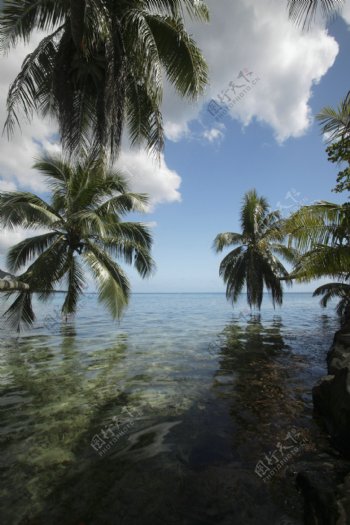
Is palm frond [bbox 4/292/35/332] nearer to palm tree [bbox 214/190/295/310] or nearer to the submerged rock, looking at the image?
the submerged rock

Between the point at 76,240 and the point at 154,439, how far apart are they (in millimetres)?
10215

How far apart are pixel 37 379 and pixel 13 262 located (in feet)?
24.1

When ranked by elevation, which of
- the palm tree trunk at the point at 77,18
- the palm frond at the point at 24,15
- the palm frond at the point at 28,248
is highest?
the palm frond at the point at 24,15

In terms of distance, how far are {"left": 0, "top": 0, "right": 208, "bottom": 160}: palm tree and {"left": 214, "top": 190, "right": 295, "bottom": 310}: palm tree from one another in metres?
14.4

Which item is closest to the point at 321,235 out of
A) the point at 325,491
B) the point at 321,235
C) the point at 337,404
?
the point at 321,235

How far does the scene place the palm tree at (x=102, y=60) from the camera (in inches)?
303

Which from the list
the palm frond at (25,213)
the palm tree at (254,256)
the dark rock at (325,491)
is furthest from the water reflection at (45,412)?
the palm tree at (254,256)

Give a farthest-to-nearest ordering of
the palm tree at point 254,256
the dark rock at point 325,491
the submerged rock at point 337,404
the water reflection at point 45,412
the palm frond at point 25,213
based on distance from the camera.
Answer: the palm tree at point 254,256, the palm frond at point 25,213, the submerged rock at point 337,404, the water reflection at point 45,412, the dark rock at point 325,491

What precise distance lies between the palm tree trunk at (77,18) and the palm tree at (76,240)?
17.4ft

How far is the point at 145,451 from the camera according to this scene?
4.45 meters

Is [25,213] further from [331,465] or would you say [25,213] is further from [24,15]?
[331,465]

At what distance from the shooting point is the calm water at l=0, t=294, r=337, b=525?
10.7 ft

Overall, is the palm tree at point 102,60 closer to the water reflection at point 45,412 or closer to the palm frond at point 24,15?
the palm frond at point 24,15

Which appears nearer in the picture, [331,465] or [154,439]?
[331,465]
